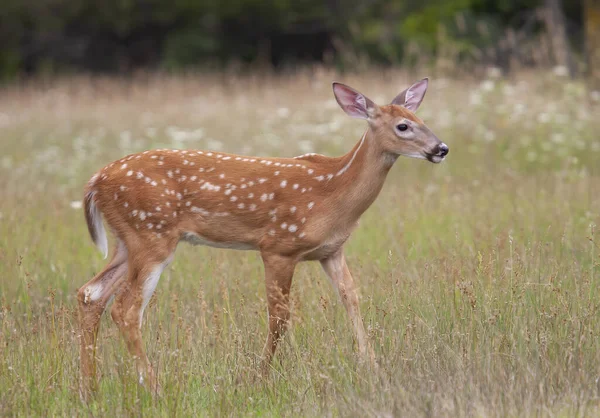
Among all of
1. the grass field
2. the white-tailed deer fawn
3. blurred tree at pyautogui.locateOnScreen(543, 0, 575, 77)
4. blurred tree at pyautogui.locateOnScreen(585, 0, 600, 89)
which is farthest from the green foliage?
the white-tailed deer fawn

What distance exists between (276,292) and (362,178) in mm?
791

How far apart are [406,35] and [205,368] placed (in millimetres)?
19151

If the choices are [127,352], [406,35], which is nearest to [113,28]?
[406,35]

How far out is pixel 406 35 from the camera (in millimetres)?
22969

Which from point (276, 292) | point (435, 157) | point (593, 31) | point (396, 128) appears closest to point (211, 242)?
point (276, 292)

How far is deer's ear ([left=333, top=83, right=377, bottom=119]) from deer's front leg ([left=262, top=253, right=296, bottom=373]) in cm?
91

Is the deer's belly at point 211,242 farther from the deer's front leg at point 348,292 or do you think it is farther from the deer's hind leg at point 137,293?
the deer's front leg at point 348,292

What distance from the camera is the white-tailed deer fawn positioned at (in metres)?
5.16

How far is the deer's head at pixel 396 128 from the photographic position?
514cm

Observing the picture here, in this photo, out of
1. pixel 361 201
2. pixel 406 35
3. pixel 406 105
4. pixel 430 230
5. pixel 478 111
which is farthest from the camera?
pixel 406 35

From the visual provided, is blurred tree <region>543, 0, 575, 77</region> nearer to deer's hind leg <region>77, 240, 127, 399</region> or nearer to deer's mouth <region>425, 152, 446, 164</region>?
deer's mouth <region>425, 152, 446, 164</region>

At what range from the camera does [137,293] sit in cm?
492

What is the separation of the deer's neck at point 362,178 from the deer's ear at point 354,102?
0.36 ft

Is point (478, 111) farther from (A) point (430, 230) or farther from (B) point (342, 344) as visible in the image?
(B) point (342, 344)
